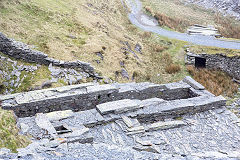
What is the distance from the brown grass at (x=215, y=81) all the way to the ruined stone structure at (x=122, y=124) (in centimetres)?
567

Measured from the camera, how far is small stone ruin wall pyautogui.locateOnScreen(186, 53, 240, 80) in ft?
77.3

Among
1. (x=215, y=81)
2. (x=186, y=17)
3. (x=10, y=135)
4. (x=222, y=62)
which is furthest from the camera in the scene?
(x=186, y=17)

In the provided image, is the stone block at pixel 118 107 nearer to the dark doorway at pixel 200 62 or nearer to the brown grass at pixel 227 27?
the dark doorway at pixel 200 62

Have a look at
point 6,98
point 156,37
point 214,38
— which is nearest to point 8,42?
point 6,98

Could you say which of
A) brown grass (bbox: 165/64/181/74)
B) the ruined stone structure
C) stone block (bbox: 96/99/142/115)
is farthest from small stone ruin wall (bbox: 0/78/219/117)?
brown grass (bbox: 165/64/181/74)

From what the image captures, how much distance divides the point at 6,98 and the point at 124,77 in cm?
957

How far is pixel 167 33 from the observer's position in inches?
1216

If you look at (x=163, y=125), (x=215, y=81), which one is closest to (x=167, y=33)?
(x=215, y=81)

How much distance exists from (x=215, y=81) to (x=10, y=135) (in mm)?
17430

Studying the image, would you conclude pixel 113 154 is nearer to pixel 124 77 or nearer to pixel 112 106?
pixel 112 106

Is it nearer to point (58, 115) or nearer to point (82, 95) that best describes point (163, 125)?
point (82, 95)

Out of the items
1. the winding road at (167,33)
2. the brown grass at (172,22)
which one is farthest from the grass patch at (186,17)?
the winding road at (167,33)

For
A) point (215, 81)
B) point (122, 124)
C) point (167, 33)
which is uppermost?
point (167, 33)

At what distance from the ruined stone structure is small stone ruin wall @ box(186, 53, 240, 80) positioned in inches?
359
